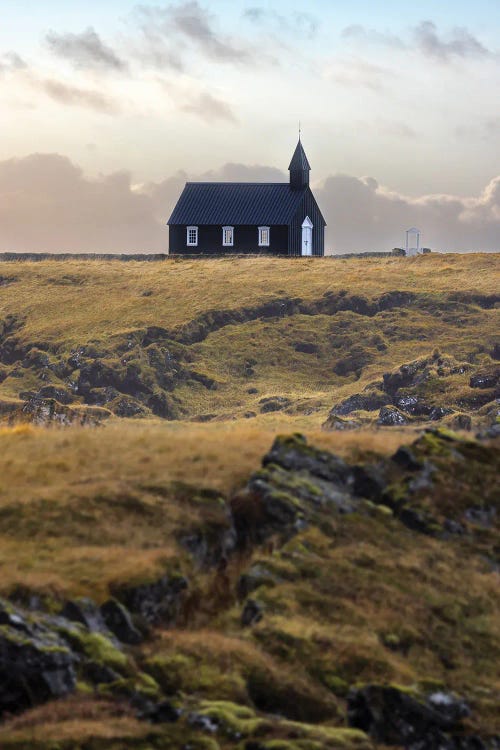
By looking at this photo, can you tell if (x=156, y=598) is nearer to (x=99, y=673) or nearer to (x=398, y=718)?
(x=99, y=673)

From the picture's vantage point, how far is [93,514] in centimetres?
2620

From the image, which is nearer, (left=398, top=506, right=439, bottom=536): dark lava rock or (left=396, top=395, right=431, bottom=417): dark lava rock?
(left=398, top=506, right=439, bottom=536): dark lava rock

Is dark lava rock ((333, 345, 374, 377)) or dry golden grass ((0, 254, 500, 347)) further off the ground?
dry golden grass ((0, 254, 500, 347))

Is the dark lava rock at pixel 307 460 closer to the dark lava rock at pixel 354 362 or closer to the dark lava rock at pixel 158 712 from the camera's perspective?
the dark lava rock at pixel 158 712

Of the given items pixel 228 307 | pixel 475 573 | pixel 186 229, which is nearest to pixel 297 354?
pixel 228 307

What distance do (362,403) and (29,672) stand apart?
59.2 metres

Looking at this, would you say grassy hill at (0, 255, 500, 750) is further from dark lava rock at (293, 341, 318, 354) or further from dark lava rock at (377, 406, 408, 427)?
dark lava rock at (293, 341, 318, 354)

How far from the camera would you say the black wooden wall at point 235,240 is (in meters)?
121

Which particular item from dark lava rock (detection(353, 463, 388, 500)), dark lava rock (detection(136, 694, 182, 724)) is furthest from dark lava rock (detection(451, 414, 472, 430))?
dark lava rock (detection(136, 694, 182, 724))

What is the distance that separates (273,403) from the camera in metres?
78.4

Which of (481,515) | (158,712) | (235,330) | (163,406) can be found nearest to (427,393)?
(163,406)

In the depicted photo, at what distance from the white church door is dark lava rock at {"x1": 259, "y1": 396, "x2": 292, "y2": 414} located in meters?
46.3

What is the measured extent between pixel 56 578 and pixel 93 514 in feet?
11.2

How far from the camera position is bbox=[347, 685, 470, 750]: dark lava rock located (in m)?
20.2
